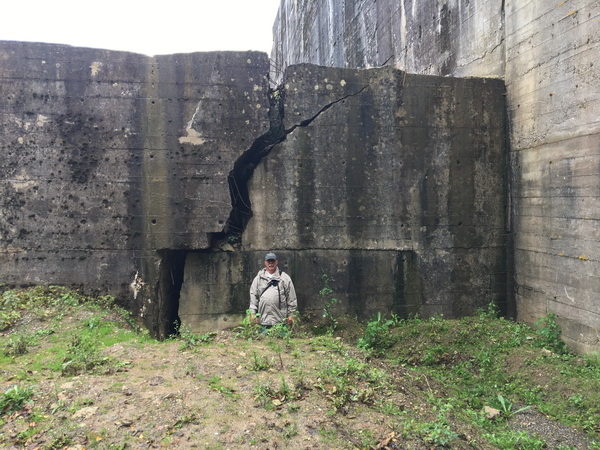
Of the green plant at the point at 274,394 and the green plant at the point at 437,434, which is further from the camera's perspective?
the green plant at the point at 274,394

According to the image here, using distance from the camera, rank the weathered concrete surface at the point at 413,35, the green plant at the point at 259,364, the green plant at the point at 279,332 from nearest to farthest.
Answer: the green plant at the point at 259,364, the green plant at the point at 279,332, the weathered concrete surface at the point at 413,35

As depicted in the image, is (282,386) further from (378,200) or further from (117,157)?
(117,157)

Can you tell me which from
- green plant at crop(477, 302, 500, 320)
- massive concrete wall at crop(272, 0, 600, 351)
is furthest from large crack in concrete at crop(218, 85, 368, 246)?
green plant at crop(477, 302, 500, 320)

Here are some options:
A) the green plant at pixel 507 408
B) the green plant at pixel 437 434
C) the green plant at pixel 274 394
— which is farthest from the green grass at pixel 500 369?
the green plant at pixel 274 394

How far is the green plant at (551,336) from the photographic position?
544cm

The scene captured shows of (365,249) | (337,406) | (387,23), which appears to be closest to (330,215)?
(365,249)

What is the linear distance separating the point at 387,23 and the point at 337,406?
341 inches

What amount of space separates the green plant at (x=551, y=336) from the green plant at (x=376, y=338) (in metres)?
1.87

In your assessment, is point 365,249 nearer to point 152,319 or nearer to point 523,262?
point 523,262

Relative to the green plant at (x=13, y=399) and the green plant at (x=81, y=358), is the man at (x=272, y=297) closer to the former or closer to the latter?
the green plant at (x=81, y=358)

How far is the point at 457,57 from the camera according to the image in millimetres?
7270

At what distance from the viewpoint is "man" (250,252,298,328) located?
548 cm

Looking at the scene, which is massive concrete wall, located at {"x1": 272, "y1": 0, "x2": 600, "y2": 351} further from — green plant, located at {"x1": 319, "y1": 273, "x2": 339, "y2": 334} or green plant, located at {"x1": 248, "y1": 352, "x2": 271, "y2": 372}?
green plant, located at {"x1": 248, "y1": 352, "x2": 271, "y2": 372}

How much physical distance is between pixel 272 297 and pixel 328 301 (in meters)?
1.20
